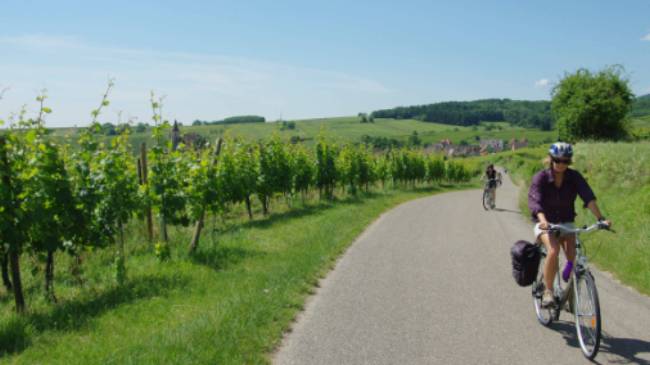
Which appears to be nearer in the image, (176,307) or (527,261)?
(527,261)

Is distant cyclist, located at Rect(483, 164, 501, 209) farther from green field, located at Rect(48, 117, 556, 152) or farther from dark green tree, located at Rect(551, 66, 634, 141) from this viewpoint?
green field, located at Rect(48, 117, 556, 152)

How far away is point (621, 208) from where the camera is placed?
1309 cm

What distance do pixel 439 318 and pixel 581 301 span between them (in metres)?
1.61

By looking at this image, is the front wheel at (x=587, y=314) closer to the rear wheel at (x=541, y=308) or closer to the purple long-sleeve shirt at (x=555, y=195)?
the rear wheel at (x=541, y=308)

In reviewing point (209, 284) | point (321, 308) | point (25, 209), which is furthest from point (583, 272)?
point (25, 209)

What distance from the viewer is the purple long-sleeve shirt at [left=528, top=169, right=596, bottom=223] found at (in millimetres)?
5676

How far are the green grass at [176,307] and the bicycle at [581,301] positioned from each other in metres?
3.02

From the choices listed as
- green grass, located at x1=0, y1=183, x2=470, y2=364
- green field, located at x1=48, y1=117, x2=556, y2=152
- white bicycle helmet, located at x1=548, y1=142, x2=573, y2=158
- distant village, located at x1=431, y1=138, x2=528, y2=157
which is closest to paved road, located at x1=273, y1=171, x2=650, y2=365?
green grass, located at x1=0, y1=183, x2=470, y2=364

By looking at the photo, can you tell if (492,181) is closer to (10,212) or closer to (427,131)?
(10,212)

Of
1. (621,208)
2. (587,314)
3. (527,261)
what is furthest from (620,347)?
(621,208)

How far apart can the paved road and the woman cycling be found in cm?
74

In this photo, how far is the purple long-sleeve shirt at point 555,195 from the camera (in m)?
5.68

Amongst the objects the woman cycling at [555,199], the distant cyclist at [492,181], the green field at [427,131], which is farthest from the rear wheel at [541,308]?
the green field at [427,131]

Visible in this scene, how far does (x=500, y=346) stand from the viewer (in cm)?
519
